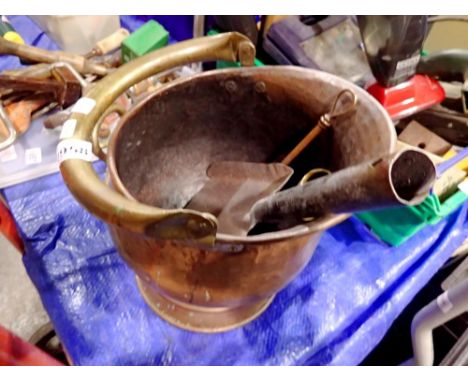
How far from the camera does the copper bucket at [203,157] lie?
40 centimetres

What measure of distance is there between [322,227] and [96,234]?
1.31 ft

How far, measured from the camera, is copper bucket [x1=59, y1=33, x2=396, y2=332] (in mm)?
405

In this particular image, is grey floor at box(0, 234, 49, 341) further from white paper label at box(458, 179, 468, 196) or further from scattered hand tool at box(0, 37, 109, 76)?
white paper label at box(458, 179, 468, 196)

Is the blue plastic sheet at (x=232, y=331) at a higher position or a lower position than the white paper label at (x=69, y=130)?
lower

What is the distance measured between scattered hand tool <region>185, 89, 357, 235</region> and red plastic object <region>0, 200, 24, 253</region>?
1.00 ft

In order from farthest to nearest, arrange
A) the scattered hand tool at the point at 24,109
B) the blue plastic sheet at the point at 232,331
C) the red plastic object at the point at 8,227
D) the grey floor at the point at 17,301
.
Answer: the grey floor at the point at 17,301 < the scattered hand tool at the point at 24,109 < the red plastic object at the point at 8,227 < the blue plastic sheet at the point at 232,331

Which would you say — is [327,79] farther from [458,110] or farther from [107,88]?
[458,110]

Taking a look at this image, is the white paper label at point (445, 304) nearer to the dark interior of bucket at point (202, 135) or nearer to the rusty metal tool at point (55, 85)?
the dark interior of bucket at point (202, 135)

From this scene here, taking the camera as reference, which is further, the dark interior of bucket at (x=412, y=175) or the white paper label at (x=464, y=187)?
the white paper label at (x=464, y=187)

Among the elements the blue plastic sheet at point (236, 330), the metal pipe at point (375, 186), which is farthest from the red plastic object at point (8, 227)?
the metal pipe at point (375, 186)

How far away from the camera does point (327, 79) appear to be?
53 centimetres

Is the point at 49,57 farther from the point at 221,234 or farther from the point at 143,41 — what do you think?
the point at 221,234

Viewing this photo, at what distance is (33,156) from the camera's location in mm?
800

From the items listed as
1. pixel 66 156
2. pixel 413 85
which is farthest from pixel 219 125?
pixel 413 85
